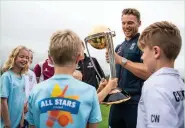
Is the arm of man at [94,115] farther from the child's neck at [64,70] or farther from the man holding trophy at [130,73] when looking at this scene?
the man holding trophy at [130,73]

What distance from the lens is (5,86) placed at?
4004 millimetres

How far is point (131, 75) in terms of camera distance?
3689 millimetres

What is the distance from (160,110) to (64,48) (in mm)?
801

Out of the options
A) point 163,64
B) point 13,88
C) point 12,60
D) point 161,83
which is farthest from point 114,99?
point 12,60

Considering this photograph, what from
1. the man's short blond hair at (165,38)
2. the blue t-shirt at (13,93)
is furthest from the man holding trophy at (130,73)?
the man's short blond hair at (165,38)

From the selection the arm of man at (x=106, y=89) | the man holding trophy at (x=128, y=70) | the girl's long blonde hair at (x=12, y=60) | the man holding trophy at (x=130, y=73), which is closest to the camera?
the arm of man at (x=106, y=89)

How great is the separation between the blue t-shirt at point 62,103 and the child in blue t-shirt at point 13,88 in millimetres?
1953

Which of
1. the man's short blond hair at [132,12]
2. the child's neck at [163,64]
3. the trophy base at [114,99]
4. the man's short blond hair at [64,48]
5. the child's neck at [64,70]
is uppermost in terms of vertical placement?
the man's short blond hair at [132,12]

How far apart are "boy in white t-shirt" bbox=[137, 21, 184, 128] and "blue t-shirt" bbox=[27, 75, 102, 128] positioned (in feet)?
1.32

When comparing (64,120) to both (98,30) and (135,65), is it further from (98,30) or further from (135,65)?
(135,65)

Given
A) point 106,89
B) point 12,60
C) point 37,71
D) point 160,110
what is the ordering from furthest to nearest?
1. point 37,71
2. point 12,60
3. point 106,89
4. point 160,110

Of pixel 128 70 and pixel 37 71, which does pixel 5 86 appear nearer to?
pixel 128 70

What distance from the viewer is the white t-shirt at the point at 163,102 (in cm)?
173

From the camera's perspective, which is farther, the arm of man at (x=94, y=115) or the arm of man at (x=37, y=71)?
the arm of man at (x=37, y=71)
